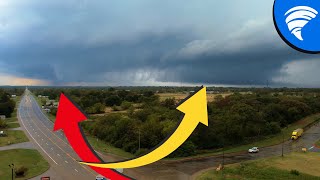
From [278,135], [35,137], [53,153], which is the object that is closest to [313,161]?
[278,135]

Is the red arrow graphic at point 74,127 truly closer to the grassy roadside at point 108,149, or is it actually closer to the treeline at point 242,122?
the grassy roadside at point 108,149

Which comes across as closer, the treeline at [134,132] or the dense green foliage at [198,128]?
the treeline at [134,132]

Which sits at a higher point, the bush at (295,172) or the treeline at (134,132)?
the treeline at (134,132)

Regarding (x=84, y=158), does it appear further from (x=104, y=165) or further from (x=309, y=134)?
(x=309, y=134)

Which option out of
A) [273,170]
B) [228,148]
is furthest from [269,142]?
[273,170]

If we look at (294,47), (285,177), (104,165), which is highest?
(294,47)

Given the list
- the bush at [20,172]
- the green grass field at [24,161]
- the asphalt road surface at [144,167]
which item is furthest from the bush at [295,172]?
the bush at [20,172]

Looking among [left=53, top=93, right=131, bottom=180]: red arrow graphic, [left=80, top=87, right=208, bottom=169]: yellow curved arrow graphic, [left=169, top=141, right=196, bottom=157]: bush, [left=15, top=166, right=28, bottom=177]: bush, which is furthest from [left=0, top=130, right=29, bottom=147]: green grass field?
[left=80, top=87, right=208, bottom=169]: yellow curved arrow graphic
